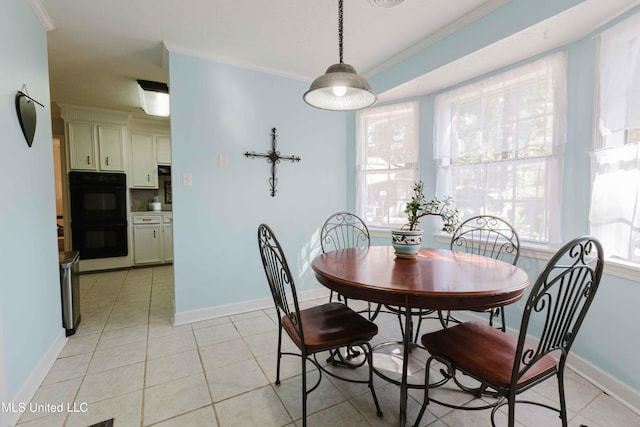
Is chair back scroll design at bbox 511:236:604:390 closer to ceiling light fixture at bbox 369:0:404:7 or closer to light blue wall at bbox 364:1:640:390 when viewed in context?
light blue wall at bbox 364:1:640:390

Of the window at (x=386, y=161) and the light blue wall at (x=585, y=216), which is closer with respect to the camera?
the light blue wall at (x=585, y=216)

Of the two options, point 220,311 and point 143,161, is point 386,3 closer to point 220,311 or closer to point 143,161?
point 220,311

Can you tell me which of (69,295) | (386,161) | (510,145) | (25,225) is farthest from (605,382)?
(69,295)

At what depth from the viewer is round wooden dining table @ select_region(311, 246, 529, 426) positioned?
1.24 meters

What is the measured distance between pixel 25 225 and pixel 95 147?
3232 mm

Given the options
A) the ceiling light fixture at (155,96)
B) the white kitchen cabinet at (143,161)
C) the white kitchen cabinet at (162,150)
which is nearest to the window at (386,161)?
the ceiling light fixture at (155,96)

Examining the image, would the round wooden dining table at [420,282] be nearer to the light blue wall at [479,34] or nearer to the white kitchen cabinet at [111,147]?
the light blue wall at [479,34]

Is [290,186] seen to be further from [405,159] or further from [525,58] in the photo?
[525,58]

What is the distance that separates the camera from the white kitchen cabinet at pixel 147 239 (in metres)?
4.71

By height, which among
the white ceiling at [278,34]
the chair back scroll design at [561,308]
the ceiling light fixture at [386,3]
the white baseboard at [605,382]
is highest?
the white ceiling at [278,34]

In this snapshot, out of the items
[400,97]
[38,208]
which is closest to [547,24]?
[400,97]

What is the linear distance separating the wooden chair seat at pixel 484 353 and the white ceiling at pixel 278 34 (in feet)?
6.29

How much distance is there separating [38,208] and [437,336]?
105 inches

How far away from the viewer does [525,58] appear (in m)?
2.27
